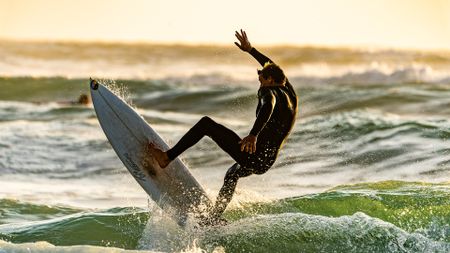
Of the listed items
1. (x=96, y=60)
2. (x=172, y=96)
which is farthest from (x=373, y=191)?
(x=96, y=60)

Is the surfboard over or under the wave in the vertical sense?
over

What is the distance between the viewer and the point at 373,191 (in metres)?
11.5

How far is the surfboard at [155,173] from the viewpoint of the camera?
32.4 feet

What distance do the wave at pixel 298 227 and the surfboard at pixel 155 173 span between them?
0.69 ft

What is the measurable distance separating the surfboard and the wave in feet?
0.69

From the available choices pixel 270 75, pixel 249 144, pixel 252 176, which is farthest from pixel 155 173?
pixel 252 176

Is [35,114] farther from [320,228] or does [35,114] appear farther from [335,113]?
[320,228]

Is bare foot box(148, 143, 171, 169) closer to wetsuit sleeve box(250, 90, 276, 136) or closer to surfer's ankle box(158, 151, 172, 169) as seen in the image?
surfer's ankle box(158, 151, 172, 169)

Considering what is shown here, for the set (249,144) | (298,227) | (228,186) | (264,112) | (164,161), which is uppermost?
(264,112)

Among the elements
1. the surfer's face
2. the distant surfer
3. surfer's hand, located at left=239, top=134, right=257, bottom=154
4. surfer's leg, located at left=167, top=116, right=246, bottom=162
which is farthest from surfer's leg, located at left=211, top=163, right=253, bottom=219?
the surfer's face

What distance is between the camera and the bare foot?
959 cm

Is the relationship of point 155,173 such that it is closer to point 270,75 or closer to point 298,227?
point 298,227

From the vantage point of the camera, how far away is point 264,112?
8859 mm

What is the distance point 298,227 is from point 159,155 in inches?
60.2
